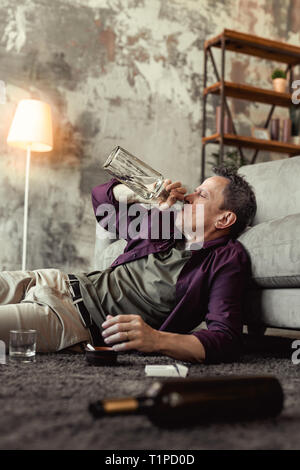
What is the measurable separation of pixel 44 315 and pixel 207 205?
639 mm

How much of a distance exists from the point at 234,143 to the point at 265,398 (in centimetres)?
331

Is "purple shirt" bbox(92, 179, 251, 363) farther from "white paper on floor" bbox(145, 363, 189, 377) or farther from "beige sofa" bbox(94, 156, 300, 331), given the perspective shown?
"white paper on floor" bbox(145, 363, 189, 377)

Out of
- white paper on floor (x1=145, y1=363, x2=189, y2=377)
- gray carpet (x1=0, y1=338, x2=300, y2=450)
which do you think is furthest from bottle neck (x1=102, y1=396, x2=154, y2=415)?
white paper on floor (x1=145, y1=363, x2=189, y2=377)

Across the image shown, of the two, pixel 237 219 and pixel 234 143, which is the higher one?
pixel 234 143

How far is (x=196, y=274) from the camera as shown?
1489mm

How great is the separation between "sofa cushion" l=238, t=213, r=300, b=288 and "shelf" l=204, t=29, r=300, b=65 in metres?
2.62

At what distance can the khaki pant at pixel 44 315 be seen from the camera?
138 cm

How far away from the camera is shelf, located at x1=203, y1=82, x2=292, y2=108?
12.6 feet

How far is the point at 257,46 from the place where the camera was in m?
3.91

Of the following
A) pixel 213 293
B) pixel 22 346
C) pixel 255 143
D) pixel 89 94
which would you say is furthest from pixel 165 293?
pixel 255 143

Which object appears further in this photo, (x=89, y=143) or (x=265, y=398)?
(x=89, y=143)

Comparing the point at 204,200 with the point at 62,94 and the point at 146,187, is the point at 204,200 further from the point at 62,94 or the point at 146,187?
the point at 62,94

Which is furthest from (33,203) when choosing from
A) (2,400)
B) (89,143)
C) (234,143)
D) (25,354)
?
(2,400)

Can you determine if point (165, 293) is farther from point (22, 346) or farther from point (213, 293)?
point (22, 346)
